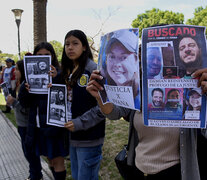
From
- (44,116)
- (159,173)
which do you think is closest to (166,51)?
(159,173)

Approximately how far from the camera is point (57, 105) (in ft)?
6.63

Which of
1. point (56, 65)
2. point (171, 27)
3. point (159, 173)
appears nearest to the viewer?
point (171, 27)

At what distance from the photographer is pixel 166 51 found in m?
0.90

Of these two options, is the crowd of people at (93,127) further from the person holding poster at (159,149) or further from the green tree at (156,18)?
the green tree at (156,18)

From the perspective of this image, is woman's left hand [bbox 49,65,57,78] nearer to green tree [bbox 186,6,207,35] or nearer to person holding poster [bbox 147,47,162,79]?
person holding poster [bbox 147,47,162,79]

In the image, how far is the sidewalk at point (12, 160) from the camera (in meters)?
3.30

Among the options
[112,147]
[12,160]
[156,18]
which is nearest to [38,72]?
[112,147]

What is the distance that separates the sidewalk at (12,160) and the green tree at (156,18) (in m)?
29.9

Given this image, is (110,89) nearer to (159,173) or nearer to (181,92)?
(181,92)

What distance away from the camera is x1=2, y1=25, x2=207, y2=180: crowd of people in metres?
1.01

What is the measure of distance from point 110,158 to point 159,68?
2860 mm

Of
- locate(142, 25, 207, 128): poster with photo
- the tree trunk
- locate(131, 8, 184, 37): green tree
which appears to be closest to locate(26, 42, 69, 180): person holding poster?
locate(142, 25, 207, 128): poster with photo

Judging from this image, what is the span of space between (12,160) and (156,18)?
36.1 meters

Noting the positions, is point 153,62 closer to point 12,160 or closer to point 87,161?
point 87,161
